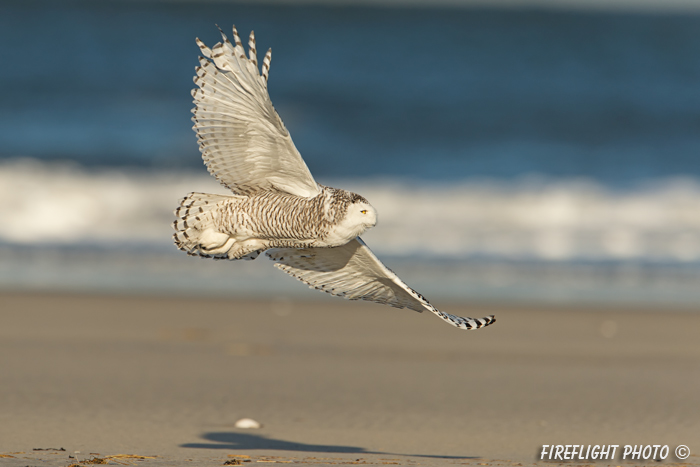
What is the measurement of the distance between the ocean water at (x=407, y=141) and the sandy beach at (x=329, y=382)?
135 cm

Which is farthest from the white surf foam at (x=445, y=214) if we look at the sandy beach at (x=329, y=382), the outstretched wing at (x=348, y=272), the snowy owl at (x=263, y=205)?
the snowy owl at (x=263, y=205)

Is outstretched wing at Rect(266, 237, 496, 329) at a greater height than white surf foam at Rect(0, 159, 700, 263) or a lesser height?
lesser

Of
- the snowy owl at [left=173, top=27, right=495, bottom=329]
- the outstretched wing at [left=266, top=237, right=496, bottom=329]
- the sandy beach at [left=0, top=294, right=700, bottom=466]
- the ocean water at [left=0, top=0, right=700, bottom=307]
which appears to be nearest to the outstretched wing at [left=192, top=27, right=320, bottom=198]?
the snowy owl at [left=173, top=27, right=495, bottom=329]

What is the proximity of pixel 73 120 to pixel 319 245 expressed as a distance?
55.1 ft

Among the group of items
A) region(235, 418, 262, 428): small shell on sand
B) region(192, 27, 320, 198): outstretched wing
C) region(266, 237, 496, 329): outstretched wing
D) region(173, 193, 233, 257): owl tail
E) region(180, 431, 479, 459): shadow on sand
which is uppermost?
region(192, 27, 320, 198): outstretched wing

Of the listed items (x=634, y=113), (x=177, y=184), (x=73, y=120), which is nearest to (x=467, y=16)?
(x=634, y=113)

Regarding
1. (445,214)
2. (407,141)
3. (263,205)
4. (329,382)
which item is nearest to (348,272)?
(263,205)

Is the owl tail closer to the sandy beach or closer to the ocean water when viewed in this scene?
the sandy beach

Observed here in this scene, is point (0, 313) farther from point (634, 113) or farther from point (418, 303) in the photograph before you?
point (634, 113)

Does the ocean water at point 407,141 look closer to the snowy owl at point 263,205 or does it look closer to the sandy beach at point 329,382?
the sandy beach at point 329,382

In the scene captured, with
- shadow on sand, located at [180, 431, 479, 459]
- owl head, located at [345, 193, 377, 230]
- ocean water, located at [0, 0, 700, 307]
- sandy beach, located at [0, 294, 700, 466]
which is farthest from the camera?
ocean water, located at [0, 0, 700, 307]

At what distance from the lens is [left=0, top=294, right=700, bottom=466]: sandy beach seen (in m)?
5.22

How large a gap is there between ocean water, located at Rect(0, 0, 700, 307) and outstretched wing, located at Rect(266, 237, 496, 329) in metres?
4.83

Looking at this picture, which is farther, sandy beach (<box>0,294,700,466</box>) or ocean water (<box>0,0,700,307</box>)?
ocean water (<box>0,0,700,307</box>)
